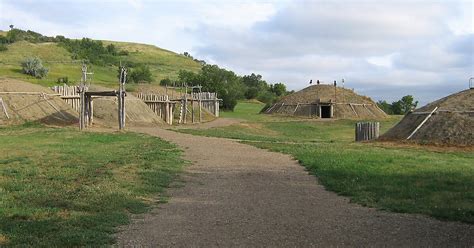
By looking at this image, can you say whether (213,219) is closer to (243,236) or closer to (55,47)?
→ (243,236)

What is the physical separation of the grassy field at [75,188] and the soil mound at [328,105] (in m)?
46.2

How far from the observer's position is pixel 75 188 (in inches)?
456

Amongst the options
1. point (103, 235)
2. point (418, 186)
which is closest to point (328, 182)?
point (418, 186)

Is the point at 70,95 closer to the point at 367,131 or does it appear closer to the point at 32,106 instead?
the point at 32,106

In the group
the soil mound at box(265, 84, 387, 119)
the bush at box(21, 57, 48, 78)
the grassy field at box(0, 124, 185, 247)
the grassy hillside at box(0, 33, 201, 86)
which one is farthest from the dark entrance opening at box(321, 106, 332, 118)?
the grassy field at box(0, 124, 185, 247)

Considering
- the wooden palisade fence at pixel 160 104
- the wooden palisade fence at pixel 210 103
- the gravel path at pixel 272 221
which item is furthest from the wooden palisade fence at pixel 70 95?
the gravel path at pixel 272 221

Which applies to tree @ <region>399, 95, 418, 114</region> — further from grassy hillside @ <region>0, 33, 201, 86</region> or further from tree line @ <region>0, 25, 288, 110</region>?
grassy hillside @ <region>0, 33, 201, 86</region>

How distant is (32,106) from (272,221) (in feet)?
108

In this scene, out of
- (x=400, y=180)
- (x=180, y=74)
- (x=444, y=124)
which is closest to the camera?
(x=400, y=180)

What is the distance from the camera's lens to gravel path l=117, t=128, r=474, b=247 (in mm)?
7703

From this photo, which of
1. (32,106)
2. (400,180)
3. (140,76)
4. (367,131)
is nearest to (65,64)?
(140,76)

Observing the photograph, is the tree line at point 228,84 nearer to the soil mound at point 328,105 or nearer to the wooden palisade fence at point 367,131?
the soil mound at point 328,105

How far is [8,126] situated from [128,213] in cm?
2754

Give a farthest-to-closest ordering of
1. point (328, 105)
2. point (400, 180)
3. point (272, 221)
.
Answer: point (328, 105), point (400, 180), point (272, 221)
